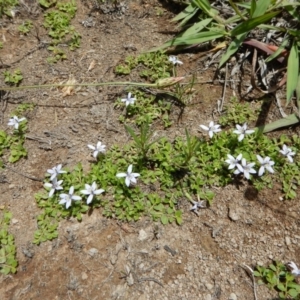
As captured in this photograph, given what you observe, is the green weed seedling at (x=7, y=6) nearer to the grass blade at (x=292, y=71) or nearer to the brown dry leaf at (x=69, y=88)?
the brown dry leaf at (x=69, y=88)

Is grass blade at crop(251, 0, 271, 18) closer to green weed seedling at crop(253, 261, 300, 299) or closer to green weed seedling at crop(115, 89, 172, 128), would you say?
green weed seedling at crop(115, 89, 172, 128)

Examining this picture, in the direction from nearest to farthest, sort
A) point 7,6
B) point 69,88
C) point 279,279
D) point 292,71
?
point 279,279 < point 292,71 < point 69,88 < point 7,6

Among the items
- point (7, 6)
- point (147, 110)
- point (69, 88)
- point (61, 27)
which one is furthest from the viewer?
point (7, 6)

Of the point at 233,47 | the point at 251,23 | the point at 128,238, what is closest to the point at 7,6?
the point at 233,47

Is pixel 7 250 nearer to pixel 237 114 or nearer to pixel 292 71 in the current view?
pixel 237 114

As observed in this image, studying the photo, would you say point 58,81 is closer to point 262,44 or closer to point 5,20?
point 5,20

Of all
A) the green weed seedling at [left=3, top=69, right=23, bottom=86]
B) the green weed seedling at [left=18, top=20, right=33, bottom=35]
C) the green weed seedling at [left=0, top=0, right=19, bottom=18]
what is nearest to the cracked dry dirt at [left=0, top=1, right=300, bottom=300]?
the green weed seedling at [left=3, top=69, right=23, bottom=86]

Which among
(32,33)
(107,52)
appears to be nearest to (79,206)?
(107,52)
